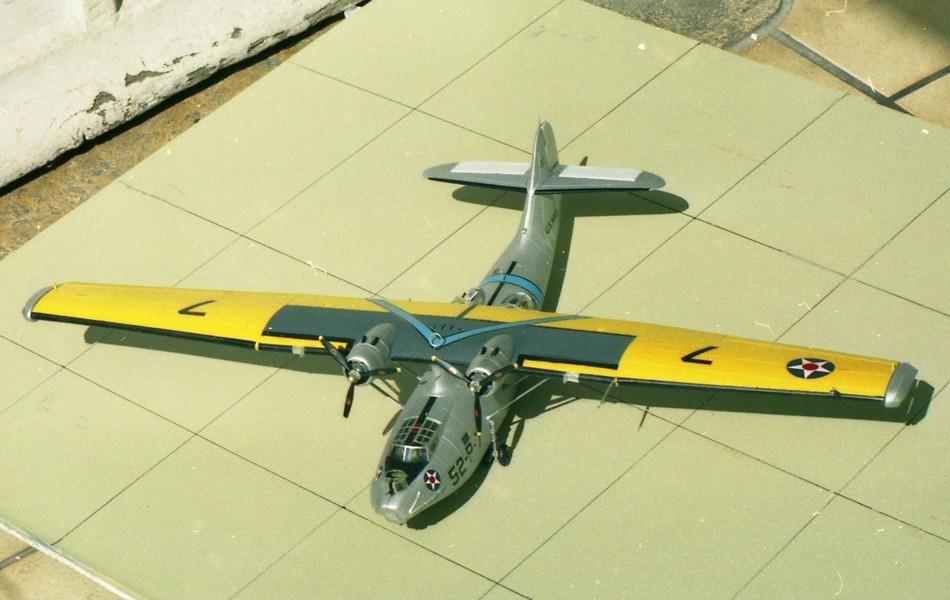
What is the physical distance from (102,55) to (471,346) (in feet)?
48.3

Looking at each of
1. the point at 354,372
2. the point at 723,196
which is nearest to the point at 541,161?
the point at 723,196

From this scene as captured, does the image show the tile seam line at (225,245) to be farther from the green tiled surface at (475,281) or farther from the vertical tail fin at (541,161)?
the vertical tail fin at (541,161)

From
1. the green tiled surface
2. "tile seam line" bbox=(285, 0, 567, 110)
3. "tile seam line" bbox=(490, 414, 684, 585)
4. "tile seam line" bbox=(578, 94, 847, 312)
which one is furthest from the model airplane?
"tile seam line" bbox=(285, 0, 567, 110)

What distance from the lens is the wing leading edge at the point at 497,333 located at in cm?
2250

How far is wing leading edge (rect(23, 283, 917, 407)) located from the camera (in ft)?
73.8

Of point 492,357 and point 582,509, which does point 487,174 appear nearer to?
point 492,357

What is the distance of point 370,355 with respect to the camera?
2356 cm

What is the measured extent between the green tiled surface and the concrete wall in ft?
7.03

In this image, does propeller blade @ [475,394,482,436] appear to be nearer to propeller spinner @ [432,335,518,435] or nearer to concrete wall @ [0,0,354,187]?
propeller spinner @ [432,335,518,435]

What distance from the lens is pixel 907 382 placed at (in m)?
22.0

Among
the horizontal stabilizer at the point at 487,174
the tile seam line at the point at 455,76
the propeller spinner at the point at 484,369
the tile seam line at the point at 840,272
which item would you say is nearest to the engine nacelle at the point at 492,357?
the propeller spinner at the point at 484,369

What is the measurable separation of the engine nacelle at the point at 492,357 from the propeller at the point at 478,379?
29 mm

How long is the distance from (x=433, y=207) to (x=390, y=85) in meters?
4.83

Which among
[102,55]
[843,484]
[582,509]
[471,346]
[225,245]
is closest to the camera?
[843,484]
